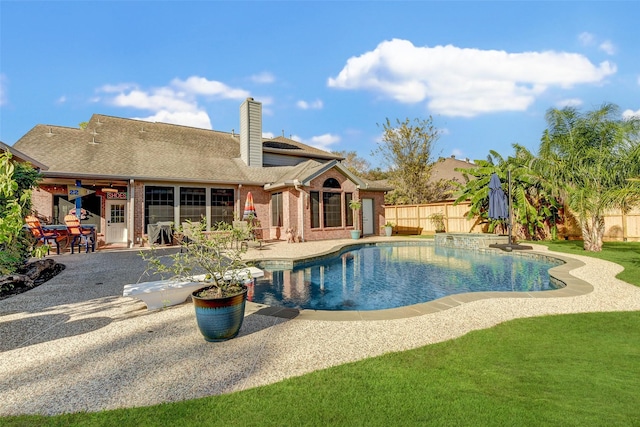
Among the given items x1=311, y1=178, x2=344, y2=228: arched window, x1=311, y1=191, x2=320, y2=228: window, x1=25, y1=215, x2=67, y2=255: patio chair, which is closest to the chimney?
x1=311, y1=191, x2=320, y2=228: window

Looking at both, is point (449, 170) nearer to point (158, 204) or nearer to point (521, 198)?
point (521, 198)

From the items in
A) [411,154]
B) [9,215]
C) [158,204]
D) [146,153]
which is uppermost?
[411,154]

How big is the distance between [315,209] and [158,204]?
8.46 metres

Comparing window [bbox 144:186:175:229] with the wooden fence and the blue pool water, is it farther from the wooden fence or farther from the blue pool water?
the wooden fence

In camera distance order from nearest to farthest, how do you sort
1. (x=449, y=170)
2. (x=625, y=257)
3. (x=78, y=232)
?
(x=625, y=257) < (x=78, y=232) < (x=449, y=170)

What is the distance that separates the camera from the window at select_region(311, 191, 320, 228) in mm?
17234

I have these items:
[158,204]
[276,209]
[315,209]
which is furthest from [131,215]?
[315,209]

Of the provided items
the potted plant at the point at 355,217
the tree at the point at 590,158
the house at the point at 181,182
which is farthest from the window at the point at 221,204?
the tree at the point at 590,158

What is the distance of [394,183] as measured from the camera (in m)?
28.7

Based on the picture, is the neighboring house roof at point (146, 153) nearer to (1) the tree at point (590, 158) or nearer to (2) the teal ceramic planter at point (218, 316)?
(1) the tree at point (590, 158)

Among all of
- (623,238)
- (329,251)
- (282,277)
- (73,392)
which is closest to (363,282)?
(282,277)

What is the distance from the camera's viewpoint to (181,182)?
15.5m

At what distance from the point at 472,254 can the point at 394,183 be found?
15.8m

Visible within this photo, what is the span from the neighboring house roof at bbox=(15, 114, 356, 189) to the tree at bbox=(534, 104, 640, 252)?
11.0 meters
